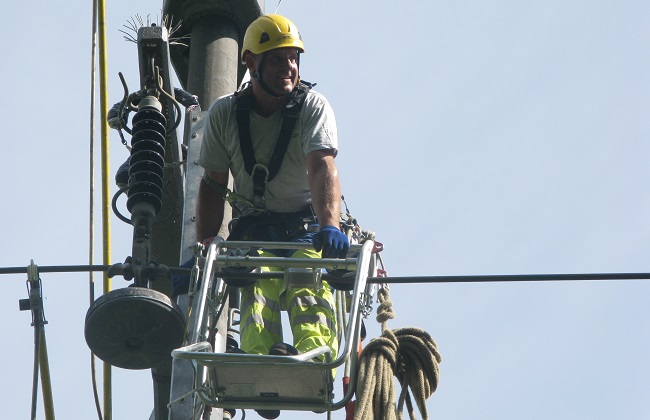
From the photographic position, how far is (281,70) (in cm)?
851

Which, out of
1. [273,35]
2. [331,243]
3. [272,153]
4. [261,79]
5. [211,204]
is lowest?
[331,243]

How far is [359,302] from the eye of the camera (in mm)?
7059

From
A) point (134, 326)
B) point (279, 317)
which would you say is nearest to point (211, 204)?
point (279, 317)

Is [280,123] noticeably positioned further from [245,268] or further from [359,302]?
[359,302]

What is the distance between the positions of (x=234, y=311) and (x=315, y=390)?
2.19 meters

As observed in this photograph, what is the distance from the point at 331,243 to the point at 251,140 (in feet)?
3.52

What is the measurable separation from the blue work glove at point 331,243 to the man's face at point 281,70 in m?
1.04

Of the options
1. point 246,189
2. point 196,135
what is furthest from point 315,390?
point 196,135

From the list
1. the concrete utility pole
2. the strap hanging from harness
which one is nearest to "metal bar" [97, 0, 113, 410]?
the concrete utility pole

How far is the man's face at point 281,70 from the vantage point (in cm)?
843

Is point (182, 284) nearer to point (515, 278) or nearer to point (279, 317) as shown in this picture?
→ point (279, 317)

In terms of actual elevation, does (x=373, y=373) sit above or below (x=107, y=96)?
below

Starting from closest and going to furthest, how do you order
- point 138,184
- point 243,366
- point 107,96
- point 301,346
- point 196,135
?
point 243,366, point 301,346, point 138,184, point 196,135, point 107,96

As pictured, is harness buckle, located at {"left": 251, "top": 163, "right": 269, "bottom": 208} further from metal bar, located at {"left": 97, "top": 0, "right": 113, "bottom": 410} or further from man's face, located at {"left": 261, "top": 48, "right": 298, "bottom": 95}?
metal bar, located at {"left": 97, "top": 0, "right": 113, "bottom": 410}
